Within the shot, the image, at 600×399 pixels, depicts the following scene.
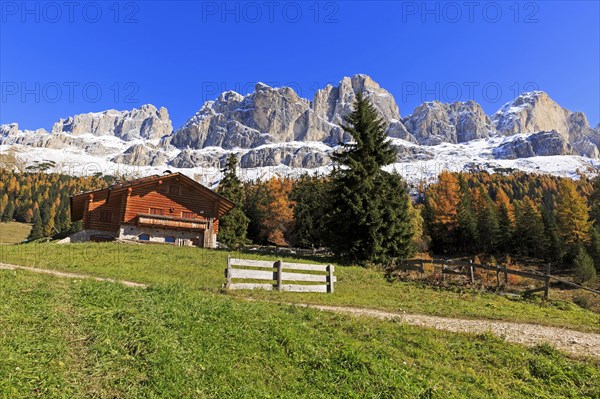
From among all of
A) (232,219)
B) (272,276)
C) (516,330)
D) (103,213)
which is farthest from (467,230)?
(272,276)

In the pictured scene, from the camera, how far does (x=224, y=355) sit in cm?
681

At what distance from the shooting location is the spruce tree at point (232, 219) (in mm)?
50812

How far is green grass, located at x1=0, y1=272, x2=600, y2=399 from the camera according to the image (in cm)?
562

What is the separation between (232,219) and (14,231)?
10714 cm

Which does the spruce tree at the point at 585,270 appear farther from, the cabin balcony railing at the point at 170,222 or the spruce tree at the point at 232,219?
the cabin balcony railing at the point at 170,222

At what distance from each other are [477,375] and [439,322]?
4.60 meters

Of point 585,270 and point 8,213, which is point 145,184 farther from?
point 8,213

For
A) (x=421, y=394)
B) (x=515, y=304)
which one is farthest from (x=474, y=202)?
(x=421, y=394)

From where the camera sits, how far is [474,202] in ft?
300

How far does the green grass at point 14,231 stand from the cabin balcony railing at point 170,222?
90.7m

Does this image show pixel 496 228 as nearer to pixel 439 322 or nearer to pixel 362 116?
pixel 362 116

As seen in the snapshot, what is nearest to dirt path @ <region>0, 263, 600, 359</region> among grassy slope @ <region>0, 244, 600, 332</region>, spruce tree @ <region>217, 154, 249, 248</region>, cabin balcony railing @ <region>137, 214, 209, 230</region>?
grassy slope @ <region>0, 244, 600, 332</region>

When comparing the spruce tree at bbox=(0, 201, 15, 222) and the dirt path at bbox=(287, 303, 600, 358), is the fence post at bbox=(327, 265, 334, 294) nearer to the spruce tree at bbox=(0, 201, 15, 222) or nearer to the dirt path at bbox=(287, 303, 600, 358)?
the dirt path at bbox=(287, 303, 600, 358)

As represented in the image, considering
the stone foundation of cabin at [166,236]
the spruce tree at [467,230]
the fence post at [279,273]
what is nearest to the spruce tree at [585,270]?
the spruce tree at [467,230]
